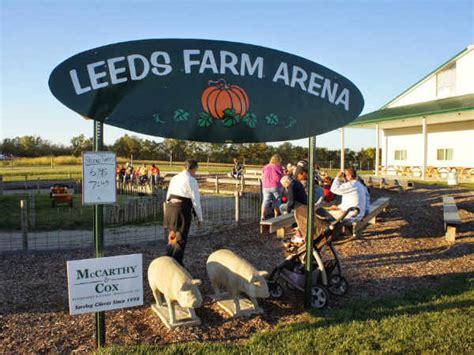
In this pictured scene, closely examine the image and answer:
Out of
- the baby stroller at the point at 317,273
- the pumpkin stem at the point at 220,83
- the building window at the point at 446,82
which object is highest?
the building window at the point at 446,82

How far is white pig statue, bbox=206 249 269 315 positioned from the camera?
15.4ft

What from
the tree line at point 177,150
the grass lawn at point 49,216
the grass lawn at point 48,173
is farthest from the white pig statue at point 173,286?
the tree line at point 177,150

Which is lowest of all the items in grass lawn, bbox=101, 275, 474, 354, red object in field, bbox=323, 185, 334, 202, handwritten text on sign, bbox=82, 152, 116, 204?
grass lawn, bbox=101, 275, 474, 354

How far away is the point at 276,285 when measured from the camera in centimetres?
545

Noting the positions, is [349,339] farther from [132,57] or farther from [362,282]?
[132,57]

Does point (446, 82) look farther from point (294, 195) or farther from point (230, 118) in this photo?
point (230, 118)

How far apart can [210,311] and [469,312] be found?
116 inches

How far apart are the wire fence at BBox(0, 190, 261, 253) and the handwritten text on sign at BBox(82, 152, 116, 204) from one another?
4586 millimetres

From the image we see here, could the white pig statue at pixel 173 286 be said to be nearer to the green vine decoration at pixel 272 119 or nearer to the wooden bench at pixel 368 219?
the green vine decoration at pixel 272 119

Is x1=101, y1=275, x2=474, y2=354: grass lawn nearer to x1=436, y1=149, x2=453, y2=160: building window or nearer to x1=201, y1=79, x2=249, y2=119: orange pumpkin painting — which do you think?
x1=201, y1=79, x2=249, y2=119: orange pumpkin painting

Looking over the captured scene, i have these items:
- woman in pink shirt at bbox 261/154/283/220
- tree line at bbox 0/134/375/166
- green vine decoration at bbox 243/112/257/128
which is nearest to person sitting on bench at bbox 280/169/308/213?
green vine decoration at bbox 243/112/257/128

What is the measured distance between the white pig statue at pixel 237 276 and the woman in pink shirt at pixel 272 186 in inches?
202

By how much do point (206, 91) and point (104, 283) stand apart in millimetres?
2087

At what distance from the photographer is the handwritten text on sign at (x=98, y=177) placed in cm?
384
